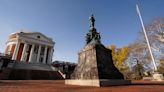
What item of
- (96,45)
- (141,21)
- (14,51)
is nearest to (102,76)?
(96,45)

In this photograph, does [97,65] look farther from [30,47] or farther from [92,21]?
[30,47]

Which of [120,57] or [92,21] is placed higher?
[92,21]

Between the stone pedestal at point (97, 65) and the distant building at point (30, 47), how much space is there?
115ft

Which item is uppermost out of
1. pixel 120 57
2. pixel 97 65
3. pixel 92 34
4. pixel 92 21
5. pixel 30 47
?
pixel 30 47

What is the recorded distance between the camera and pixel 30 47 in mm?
45531

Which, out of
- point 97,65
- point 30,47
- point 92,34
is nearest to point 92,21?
point 92,34

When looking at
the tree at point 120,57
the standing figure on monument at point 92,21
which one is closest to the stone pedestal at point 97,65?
the standing figure on monument at point 92,21

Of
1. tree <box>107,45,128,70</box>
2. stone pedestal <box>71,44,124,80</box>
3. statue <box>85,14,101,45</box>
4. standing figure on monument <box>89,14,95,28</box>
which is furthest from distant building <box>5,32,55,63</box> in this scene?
stone pedestal <box>71,44,124,80</box>

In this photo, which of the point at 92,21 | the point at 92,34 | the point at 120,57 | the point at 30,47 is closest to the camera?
the point at 92,34

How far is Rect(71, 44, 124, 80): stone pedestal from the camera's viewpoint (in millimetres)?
9258

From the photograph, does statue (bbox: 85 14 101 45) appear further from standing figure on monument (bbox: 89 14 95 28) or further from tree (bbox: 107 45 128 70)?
tree (bbox: 107 45 128 70)

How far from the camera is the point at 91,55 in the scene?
1062 centimetres

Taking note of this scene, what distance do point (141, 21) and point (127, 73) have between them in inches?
638

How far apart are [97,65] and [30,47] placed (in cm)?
4182
